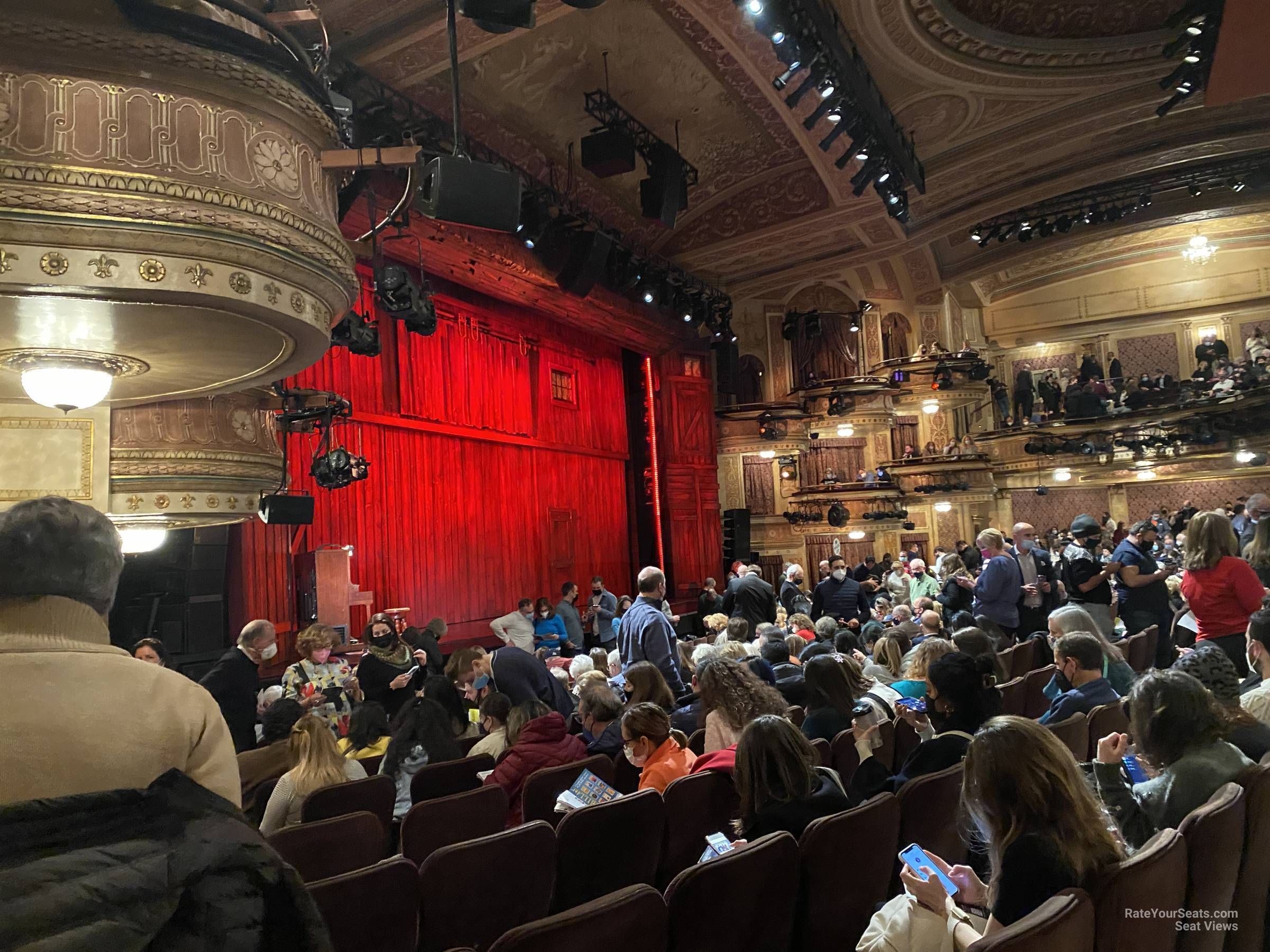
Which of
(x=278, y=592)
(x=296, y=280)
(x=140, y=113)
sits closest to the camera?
(x=140, y=113)

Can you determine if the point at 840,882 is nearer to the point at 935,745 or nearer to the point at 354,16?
the point at 935,745

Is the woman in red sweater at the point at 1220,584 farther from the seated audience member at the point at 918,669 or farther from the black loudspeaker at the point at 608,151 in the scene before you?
the black loudspeaker at the point at 608,151

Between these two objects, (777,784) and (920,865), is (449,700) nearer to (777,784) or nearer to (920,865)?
(777,784)

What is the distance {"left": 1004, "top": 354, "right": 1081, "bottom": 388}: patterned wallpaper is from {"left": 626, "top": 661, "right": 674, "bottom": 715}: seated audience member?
63.3ft

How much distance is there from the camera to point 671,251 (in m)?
14.0

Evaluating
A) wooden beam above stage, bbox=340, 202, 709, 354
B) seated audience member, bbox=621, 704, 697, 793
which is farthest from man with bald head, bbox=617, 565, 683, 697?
wooden beam above stage, bbox=340, 202, 709, 354

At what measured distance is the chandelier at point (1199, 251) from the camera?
705 inches

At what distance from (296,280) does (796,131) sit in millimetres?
10072

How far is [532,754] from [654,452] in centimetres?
1146

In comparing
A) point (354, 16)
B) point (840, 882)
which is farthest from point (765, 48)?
point (840, 882)

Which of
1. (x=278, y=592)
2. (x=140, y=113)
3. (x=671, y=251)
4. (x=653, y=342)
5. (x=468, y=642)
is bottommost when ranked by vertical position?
(x=468, y=642)

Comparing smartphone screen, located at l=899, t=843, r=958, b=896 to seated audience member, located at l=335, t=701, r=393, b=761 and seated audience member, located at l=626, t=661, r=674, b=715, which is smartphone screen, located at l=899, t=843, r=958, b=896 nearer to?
seated audience member, located at l=626, t=661, r=674, b=715

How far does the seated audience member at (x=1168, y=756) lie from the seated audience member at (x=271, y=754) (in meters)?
3.00

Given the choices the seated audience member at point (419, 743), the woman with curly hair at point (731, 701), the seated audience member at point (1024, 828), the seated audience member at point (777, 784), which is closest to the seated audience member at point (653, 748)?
the woman with curly hair at point (731, 701)
